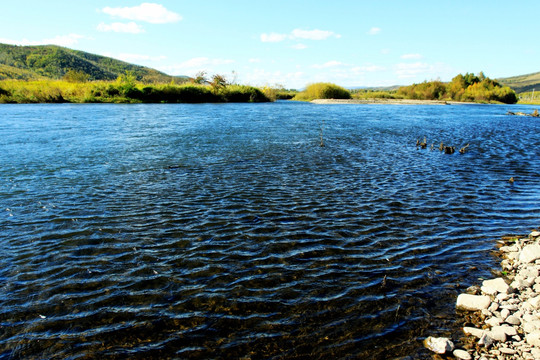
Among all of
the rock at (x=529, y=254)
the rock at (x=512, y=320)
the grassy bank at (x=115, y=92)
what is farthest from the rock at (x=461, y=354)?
the grassy bank at (x=115, y=92)

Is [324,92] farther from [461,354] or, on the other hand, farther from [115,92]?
[461,354]

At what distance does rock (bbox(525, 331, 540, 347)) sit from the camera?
13.9 ft

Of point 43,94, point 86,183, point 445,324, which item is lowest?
point 445,324

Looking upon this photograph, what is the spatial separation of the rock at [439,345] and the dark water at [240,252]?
15 centimetres

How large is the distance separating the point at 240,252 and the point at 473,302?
4382 mm

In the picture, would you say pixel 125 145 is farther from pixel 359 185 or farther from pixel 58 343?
pixel 58 343

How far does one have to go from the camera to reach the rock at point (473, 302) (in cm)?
523

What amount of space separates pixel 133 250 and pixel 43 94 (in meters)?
62.2

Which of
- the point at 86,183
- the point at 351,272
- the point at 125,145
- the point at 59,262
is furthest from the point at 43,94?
the point at 351,272

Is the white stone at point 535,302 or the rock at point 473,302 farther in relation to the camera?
the rock at point 473,302

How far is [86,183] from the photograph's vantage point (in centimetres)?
1183

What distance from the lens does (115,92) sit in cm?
6366

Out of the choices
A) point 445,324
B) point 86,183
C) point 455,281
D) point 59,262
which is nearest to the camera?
point 445,324

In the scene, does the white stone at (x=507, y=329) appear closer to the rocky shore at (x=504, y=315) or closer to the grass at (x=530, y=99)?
the rocky shore at (x=504, y=315)
